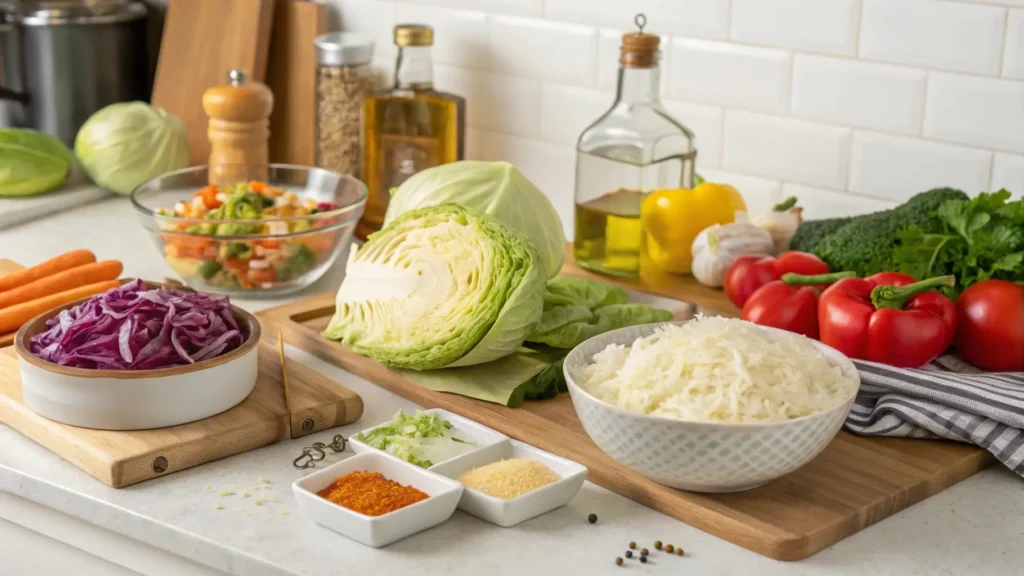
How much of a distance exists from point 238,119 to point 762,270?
1.07m

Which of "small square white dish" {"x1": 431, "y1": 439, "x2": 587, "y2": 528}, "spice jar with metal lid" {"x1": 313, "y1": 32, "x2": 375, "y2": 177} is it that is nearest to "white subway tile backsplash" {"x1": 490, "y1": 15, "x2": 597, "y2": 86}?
"spice jar with metal lid" {"x1": 313, "y1": 32, "x2": 375, "y2": 177}

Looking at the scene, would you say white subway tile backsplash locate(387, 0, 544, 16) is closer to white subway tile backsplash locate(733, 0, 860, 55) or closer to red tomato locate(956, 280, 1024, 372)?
white subway tile backsplash locate(733, 0, 860, 55)

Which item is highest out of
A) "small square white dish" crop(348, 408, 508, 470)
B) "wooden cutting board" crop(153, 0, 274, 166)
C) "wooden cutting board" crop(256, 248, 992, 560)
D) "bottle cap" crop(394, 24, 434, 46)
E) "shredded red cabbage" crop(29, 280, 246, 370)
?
"bottle cap" crop(394, 24, 434, 46)

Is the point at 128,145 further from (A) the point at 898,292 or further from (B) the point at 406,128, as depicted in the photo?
(A) the point at 898,292

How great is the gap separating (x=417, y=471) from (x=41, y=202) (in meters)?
1.48

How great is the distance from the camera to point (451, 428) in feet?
4.82

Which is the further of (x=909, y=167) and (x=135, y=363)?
(x=909, y=167)

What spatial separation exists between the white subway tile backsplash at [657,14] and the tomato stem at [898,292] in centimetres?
68

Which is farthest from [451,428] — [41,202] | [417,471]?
[41,202]

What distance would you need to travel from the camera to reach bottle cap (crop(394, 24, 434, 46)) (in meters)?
2.27

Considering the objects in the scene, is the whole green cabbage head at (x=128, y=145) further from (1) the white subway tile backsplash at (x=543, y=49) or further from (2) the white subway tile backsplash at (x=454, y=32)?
(1) the white subway tile backsplash at (x=543, y=49)

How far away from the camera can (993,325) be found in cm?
160

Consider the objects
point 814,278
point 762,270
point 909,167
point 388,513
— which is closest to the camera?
point 388,513

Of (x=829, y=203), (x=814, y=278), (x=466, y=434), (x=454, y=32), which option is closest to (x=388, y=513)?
(x=466, y=434)
